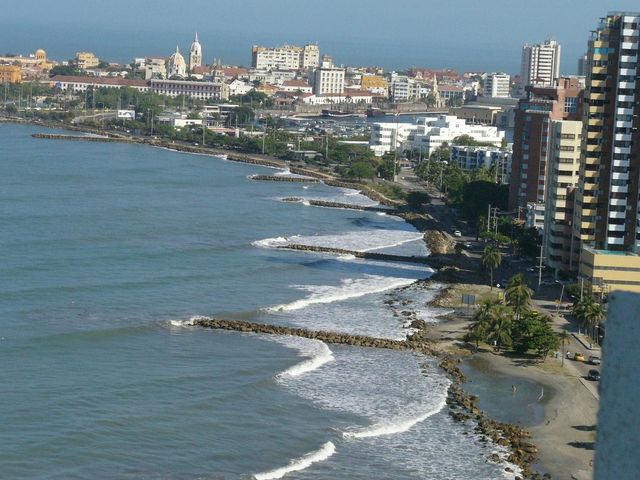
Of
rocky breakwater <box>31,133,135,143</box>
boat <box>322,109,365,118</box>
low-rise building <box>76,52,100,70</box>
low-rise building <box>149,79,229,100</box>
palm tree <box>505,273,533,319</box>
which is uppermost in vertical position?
low-rise building <box>76,52,100,70</box>

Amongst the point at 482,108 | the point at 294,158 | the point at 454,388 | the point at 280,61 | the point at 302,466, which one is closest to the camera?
the point at 302,466

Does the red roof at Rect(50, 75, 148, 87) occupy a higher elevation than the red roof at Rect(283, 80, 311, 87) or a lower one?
lower

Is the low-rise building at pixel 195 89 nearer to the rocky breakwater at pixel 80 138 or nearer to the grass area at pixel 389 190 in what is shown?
the rocky breakwater at pixel 80 138

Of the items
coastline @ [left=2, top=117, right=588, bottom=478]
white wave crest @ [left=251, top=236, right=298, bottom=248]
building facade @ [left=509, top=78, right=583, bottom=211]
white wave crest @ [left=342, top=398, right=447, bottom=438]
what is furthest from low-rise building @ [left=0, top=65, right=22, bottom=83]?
white wave crest @ [left=342, top=398, right=447, bottom=438]

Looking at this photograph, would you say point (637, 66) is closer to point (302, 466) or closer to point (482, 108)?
point (302, 466)

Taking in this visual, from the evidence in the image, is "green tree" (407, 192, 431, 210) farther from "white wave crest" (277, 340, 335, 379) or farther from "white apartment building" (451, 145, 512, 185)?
"white wave crest" (277, 340, 335, 379)

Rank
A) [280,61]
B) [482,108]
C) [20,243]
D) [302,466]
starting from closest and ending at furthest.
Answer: [302,466] < [20,243] < [482,108] < [280,61]

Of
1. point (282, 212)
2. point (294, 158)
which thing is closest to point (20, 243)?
point (282, 212)
